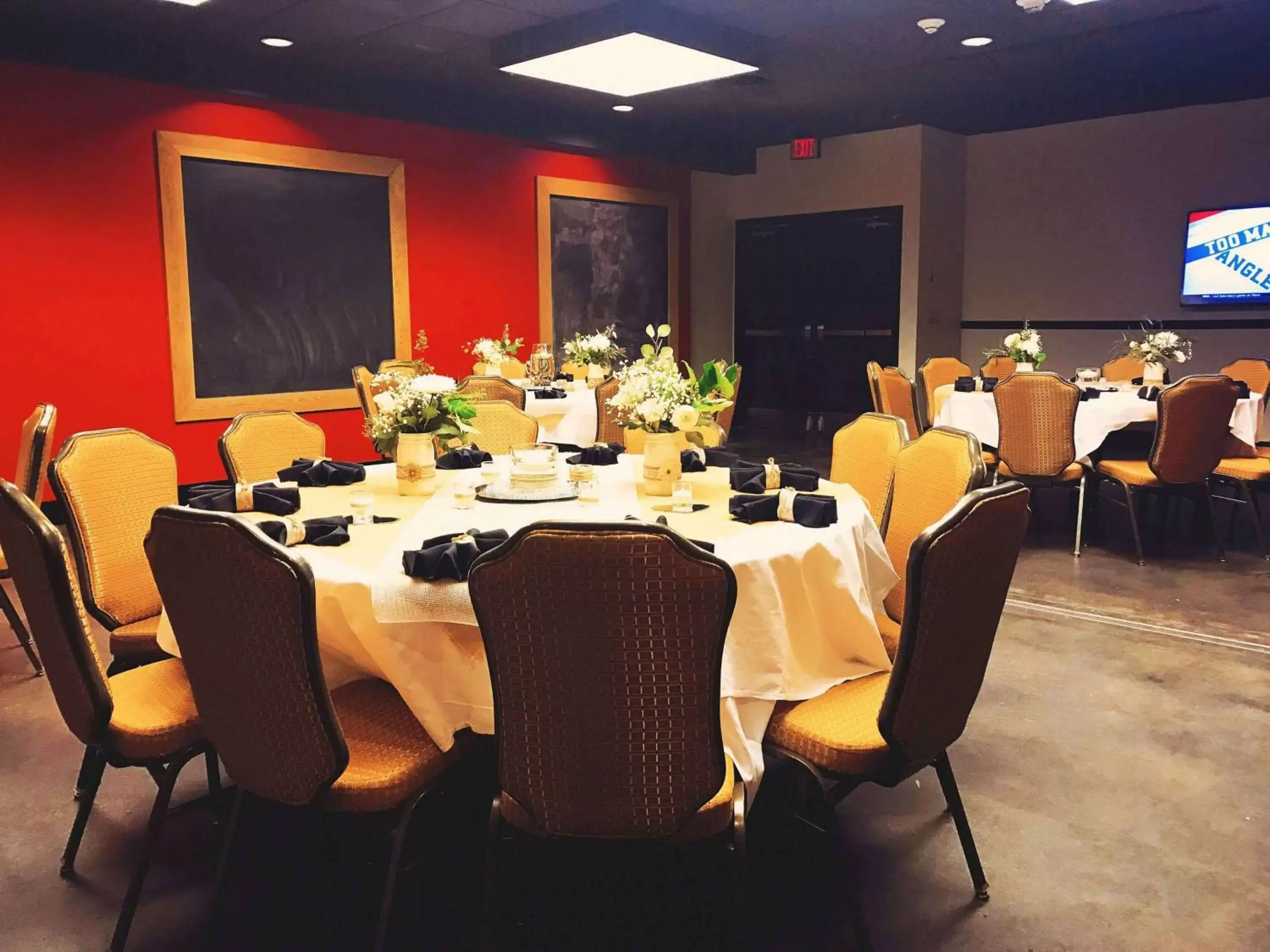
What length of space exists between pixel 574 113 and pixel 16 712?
22.9 ft

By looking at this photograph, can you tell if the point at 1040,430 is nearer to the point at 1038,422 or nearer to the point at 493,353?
the point at 1038,422

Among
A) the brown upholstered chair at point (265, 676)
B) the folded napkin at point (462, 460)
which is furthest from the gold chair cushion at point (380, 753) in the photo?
the folded napkin at point (462, 460)

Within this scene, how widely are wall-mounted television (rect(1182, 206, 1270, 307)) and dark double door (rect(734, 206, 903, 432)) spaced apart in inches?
103

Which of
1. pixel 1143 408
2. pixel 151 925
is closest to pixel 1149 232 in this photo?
pixel 1143 408

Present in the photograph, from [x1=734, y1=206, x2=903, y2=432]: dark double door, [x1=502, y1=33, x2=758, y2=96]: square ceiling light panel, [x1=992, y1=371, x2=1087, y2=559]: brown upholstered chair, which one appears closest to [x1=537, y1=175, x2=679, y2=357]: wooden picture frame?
[x1=734, y1=206, x2=903, y2=432]: dark double door

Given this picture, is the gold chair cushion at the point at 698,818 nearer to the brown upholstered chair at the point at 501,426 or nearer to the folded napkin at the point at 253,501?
the folded napkin at the point at 253,501

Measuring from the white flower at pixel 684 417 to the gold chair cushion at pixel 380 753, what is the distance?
1043mm

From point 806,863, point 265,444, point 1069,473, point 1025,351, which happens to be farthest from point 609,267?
point 806,863

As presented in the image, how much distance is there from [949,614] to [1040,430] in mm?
3938

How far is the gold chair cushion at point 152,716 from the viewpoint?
7.13ft

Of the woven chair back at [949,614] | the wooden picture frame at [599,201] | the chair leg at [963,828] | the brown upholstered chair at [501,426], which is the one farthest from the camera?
the wooden picture frame at [599,201]

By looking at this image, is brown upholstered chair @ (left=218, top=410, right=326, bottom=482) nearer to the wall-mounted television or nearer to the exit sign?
A: the exit sign

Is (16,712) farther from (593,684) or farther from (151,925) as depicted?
(593,684)

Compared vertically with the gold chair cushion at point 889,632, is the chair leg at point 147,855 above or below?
below
